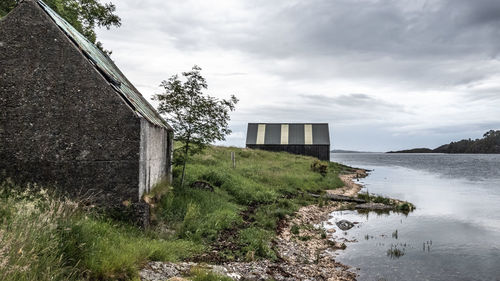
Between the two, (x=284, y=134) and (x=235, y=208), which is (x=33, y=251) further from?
(x=284, y=134)

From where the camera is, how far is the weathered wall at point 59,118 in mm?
7383

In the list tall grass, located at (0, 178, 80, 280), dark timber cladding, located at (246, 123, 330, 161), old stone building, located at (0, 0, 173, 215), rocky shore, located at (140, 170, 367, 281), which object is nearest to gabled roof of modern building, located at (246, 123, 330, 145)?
dark timber cladding, located at (246, 123, 330, 161)

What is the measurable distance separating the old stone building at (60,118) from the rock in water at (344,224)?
10344mm

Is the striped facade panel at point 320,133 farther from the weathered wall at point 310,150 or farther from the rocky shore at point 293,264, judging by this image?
the rocky shore at point 293,264

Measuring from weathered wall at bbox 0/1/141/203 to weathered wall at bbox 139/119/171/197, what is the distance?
35 centimetres

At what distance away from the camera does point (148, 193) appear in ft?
28.7

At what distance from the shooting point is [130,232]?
24.1 ft

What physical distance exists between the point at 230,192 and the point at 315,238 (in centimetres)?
520

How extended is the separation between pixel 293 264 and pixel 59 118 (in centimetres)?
684

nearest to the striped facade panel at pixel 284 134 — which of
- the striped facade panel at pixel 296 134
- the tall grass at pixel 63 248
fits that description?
the striped facade panel at pixel 296 134

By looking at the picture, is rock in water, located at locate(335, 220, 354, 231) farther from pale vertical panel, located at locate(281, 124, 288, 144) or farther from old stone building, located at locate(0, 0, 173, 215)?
pale vertical panel, located at locate(281, 124, 288, 144)

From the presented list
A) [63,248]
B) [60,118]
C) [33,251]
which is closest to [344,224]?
[60,118]

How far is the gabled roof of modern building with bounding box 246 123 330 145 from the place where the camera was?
178 ft

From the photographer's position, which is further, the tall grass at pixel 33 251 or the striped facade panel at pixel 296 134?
the striped facade panel at pixel 296 134
